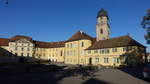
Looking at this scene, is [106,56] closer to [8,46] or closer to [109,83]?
[109,83]

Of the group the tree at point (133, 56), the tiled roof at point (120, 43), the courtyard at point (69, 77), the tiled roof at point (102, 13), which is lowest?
the courtyard at point (69, 77)

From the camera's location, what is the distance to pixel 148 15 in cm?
2695

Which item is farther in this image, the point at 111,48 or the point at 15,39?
the point at 15,39

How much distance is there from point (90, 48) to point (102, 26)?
11168 millimetres

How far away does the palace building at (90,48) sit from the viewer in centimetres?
3953

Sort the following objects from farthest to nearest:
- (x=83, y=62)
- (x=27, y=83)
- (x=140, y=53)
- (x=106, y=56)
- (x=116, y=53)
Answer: (x=83, y=62) → (x=106, y=56) → (x=116, y=53) → (x=140, y=53) → (x=27, y=83)

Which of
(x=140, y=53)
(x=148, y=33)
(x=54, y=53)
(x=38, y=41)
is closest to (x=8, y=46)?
A: (x=38, y=41)

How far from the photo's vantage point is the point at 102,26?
56.2 m

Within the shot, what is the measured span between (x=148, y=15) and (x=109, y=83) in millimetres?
19400

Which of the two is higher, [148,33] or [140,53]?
[148,33]

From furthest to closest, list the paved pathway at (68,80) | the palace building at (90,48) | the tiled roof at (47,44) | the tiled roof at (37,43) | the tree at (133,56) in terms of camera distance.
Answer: the tiled roof at (47,44), the tiled roof at (37,43), the palace building at (90,48), the tree at (133,56), the paved pathway at (68,80)

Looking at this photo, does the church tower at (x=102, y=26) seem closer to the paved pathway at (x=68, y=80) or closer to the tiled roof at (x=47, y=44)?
the tiled roof at (x=47, y=44)

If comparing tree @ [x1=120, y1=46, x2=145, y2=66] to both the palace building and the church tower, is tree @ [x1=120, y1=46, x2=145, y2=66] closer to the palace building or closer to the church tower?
the palace building

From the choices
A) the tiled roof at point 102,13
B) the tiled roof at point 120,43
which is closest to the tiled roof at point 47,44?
the tiled roof at point 102,13
